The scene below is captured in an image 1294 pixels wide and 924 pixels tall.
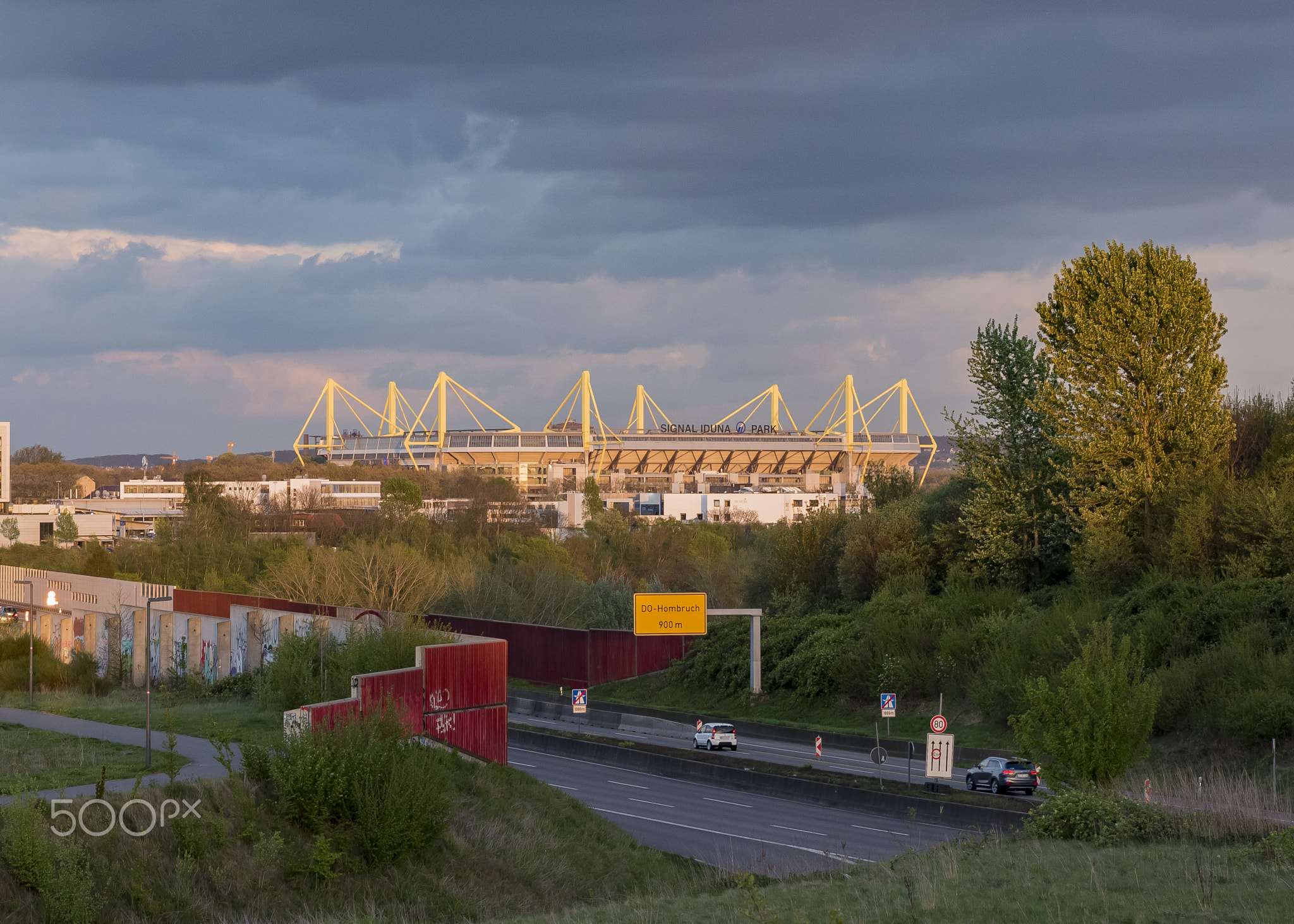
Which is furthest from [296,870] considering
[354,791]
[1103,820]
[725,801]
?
[725,801]

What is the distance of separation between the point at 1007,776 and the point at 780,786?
20.0 ft

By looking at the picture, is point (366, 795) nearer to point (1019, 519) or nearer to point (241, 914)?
point (241, 914)

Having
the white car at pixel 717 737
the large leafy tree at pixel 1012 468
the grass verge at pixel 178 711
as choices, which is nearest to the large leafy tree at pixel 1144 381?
A: the large leafy tree at pixel 1012 468

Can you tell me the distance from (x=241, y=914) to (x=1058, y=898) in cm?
973

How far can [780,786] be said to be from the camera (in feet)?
108

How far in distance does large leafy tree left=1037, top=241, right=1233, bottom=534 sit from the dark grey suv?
56.3ft

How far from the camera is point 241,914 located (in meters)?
15.4

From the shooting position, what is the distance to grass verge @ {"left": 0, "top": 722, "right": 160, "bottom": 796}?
1833cm

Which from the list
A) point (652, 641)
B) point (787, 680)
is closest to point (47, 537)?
point (652, 641)

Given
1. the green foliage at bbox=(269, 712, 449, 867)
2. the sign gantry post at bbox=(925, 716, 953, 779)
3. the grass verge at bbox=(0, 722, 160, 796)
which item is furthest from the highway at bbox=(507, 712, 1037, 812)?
the grass verge at bbox=(0, 722, 160, 796)

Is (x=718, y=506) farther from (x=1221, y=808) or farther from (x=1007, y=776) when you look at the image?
(x=1221, y=808)

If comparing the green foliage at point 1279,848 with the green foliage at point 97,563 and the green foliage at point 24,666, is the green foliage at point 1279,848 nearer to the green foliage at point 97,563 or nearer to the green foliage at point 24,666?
the green foliage at point 24,666

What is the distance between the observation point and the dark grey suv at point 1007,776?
29531mm

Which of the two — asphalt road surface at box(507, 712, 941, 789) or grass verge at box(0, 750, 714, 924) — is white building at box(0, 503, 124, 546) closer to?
asphalt road surface at box(507, 712, 941, 789)
